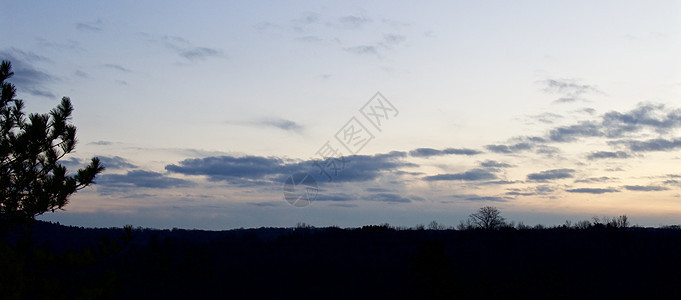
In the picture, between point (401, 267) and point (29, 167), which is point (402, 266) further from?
point (29, 167)

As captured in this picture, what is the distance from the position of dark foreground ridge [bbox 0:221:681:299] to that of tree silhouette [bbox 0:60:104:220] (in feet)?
6.72

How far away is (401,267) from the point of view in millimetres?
31328

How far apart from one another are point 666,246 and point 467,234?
1375 cm

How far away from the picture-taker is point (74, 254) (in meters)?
10.8

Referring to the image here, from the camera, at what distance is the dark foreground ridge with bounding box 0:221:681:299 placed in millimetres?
21391

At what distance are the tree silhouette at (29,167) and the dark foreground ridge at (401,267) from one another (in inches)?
80.6

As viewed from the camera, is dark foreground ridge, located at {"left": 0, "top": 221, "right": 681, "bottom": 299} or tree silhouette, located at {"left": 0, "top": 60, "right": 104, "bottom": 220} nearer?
tree silhouette, located at {"left": 0, "top": 60, "right": 104, "bottom": 220}

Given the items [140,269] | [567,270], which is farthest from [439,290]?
[140,269]

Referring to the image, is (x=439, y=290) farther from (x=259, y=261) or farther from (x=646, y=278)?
(x=259, y=261)

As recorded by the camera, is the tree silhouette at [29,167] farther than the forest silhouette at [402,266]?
No

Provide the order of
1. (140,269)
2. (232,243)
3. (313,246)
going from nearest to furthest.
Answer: (140,269) → (313,246) → (232,243)

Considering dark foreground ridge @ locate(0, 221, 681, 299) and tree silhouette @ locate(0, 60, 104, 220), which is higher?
tree silhouette @ locate(0, 60, 104, 220)

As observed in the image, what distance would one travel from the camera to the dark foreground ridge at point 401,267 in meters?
21.4

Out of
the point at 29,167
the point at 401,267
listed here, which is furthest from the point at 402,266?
the point at 29,167
